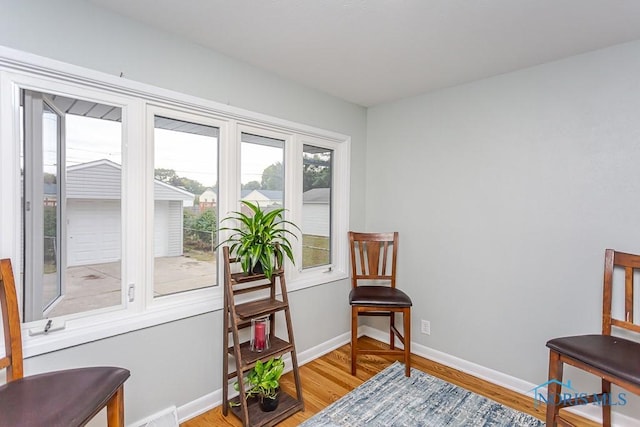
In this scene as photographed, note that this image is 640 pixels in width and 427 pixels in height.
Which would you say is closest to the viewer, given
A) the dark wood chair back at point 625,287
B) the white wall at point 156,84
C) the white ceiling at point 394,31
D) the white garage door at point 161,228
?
the white wall at point 156,84

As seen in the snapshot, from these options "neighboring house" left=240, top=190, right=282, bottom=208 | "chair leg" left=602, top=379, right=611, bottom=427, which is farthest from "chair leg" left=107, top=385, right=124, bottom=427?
"chair leg" left=602, top=379, right=611, bottom=427

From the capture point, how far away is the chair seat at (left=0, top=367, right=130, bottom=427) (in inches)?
41.0

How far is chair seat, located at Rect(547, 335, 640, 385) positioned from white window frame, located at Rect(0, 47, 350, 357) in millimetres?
1801

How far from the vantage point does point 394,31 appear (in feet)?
5.70

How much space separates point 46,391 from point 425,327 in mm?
2597

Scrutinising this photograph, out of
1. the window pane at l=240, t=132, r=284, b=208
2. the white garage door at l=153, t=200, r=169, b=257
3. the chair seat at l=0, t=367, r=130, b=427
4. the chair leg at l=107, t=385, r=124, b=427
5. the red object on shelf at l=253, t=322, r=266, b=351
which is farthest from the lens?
the window pane at l=240, t=132, r=284, b=208

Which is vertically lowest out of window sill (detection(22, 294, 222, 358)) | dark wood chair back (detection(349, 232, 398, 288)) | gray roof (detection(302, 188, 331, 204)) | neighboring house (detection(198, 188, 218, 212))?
window sill (detection(22, 294, 222, 358))

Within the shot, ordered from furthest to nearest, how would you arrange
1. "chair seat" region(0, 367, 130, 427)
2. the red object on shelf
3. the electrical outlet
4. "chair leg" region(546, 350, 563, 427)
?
the electrical outlet
the red object on shelf
"chair leg" region(546, 350, 563, 427)
"chair seat" region(0, 367, 130, 427)

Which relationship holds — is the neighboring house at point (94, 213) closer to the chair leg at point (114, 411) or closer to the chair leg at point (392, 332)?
the chair leg at point (114, 411)

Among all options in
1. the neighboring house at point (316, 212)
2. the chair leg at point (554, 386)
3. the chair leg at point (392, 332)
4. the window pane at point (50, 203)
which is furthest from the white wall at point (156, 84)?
the chair leg at point (554, 386)

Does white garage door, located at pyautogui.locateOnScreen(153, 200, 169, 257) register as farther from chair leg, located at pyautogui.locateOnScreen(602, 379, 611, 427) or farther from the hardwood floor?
chair leg, located at pyautogui.locateOnScreen(602, 379, 611, 427)

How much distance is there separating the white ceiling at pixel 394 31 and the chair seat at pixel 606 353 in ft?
5.69

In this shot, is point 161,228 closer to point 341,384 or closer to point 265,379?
point 265,379

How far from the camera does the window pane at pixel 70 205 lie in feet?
4.79
